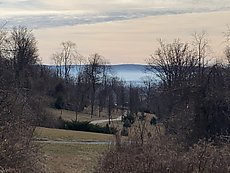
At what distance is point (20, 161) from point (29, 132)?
3152mm

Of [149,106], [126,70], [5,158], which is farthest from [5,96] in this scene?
[126,70]

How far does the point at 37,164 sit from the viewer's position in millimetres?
21234

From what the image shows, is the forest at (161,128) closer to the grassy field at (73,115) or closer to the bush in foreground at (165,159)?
the bush in foreground at (165,159)

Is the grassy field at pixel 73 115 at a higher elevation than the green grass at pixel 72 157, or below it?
below

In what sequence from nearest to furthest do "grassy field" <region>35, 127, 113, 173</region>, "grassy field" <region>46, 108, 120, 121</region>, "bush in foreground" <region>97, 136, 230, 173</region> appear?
"bush in foreground" <region>97, 136, 230, 173</region> < "grassy field" <region>35, 127, 113, 173</region> < "grassy field" <region>46, 108, 120, 121</region>

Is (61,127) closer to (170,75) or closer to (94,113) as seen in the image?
(170,75)

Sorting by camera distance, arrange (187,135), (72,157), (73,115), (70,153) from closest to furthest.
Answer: (187,135) < (72,157) < (70,153) < (73,115)

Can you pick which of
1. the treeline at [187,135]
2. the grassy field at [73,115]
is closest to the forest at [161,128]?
the treeline at [187,135]

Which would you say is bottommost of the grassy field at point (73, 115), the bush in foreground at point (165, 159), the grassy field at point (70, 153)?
the grassy field at point (73, 115)

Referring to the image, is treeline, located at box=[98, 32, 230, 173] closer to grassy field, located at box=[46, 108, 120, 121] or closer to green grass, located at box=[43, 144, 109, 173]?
green grass, located at box=[43, 144, 109, 173]

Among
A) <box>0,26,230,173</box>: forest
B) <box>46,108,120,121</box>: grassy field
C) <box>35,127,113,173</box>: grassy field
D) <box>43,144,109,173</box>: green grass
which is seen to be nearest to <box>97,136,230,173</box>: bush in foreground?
<box>0,26,230,173</box>: forest

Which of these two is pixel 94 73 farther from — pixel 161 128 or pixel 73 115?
pixel 161 128

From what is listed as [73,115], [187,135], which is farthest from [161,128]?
[73,115]

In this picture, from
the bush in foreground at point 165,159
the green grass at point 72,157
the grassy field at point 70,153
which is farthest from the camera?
the grassy field at point 70,153
